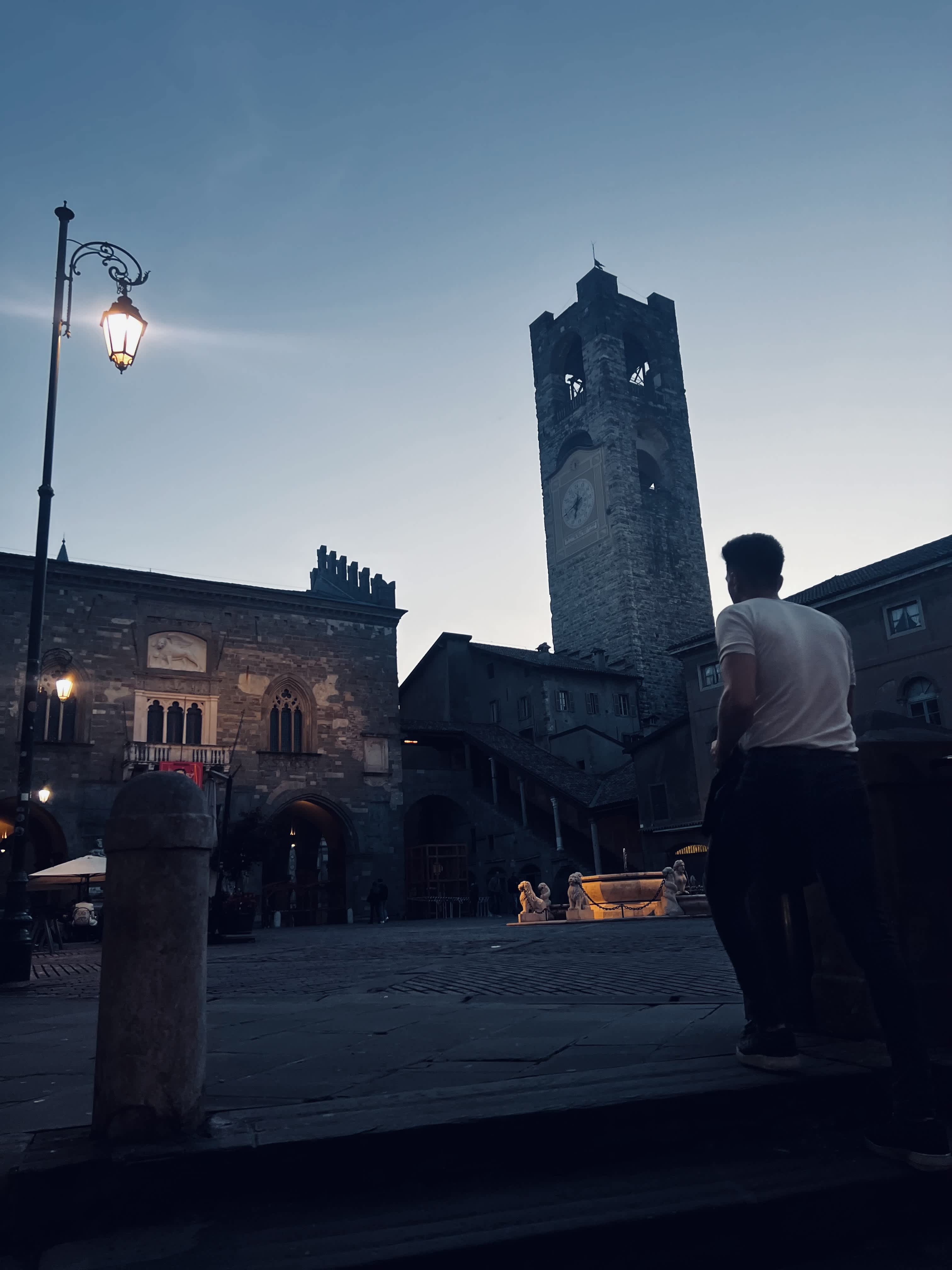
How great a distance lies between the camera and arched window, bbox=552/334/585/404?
170 ft

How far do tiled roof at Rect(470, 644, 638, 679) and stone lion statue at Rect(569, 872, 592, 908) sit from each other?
2086 centimetres

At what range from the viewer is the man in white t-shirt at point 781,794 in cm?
258

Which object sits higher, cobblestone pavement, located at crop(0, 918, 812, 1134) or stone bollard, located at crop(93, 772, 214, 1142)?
stone bollard, located at crop(93, 772, 214, 1142)

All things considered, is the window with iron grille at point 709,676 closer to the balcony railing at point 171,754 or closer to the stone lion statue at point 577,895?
the stone lion statue at point 577,895

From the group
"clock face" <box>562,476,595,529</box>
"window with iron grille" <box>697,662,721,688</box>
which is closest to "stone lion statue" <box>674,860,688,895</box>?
"window with iron grille" <box>697,662,721,688</box>

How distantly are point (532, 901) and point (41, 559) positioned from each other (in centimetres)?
1290

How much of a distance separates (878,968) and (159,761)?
2773cm

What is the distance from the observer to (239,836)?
24625 mm

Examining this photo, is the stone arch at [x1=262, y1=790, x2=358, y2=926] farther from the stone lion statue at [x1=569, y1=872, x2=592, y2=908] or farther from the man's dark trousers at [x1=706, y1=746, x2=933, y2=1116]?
the man's dark trousers at [x1=706, y1=746, x2=933, y2=1116]

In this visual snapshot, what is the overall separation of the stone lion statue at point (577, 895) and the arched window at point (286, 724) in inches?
629

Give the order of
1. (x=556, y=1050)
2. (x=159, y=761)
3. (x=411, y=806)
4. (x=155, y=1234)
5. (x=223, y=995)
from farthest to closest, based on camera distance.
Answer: (x=411, y=806) → (x=159, y=761) → (x=223, y=995) → (x=556, y=1050) → (x=155, y=1234)

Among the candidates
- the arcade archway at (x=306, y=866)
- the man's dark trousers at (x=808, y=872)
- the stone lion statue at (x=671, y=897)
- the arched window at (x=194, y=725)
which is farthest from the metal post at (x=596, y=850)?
the man's dark trousers at (x=808, y=872)

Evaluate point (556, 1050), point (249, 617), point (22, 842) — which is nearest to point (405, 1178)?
point (556, 1050)

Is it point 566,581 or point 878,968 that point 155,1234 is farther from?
point 566,581
